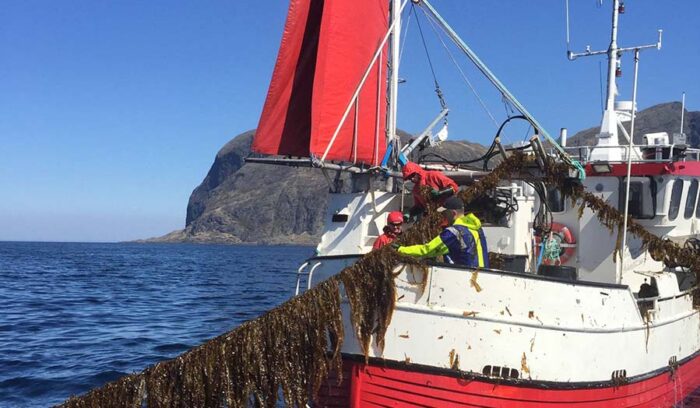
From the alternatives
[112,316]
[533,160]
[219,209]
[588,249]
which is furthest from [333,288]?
[219,209]

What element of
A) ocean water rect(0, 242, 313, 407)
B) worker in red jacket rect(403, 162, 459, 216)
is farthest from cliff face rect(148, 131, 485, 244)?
worker in red jacket rect(403, 162, 459, 216)

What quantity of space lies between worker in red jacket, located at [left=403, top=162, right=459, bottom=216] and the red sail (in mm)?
1352

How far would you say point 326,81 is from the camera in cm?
1012

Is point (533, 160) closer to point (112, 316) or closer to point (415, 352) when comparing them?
point (415, 352)

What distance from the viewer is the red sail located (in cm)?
1020

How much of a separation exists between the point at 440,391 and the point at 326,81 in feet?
17.6

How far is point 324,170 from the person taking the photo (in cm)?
983

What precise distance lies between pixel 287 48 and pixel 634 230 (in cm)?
637

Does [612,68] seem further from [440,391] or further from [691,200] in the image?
[440,391]

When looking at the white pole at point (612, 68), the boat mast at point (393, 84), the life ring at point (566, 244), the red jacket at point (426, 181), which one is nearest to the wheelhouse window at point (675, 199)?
the life ring at point (566, 244)

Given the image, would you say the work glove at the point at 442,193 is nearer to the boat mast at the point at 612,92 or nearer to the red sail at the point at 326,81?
the red sail at the point at 326,81

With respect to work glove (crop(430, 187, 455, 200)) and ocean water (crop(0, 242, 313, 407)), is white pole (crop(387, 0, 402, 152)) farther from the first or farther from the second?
ocean water (crop(0, 242, 313, 407))

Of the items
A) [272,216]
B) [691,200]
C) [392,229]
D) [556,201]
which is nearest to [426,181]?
[392,229]

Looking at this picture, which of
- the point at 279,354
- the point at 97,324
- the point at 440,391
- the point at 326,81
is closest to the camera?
the point at 279,354
